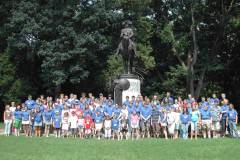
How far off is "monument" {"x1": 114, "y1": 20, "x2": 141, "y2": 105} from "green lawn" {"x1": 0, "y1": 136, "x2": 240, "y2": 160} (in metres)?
4.92

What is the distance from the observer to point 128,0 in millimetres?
33375

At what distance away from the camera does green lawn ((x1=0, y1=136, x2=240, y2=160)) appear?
11.9 meters

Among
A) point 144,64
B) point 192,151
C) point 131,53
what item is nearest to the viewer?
point 192,151

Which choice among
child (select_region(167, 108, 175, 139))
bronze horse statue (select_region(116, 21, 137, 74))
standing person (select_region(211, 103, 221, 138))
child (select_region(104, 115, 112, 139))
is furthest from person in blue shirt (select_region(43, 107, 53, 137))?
standing person (select_region(211, 103, 221, 138))

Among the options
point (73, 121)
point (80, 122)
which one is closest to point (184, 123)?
point (80, 122)

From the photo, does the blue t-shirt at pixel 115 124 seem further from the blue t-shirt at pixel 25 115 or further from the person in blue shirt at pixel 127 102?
the blue t-shirt at pixel 25 115

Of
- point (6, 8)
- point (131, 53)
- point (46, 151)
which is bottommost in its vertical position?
point (46, 151)

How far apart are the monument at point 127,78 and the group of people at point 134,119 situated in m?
0.85

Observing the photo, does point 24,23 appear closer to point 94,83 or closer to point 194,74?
point 94,83

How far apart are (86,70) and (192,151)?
2018 centimetres

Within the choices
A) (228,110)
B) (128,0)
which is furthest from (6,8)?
(228,110)

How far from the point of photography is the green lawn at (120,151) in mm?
11898

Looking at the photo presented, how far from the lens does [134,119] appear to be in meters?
18.1

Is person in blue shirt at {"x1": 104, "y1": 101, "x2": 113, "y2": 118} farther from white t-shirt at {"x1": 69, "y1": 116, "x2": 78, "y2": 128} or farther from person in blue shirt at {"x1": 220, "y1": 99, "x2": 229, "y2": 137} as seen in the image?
person in blue shirt at {"x1": 220, "y1": 99, "x2": 229, "y2": 137}
